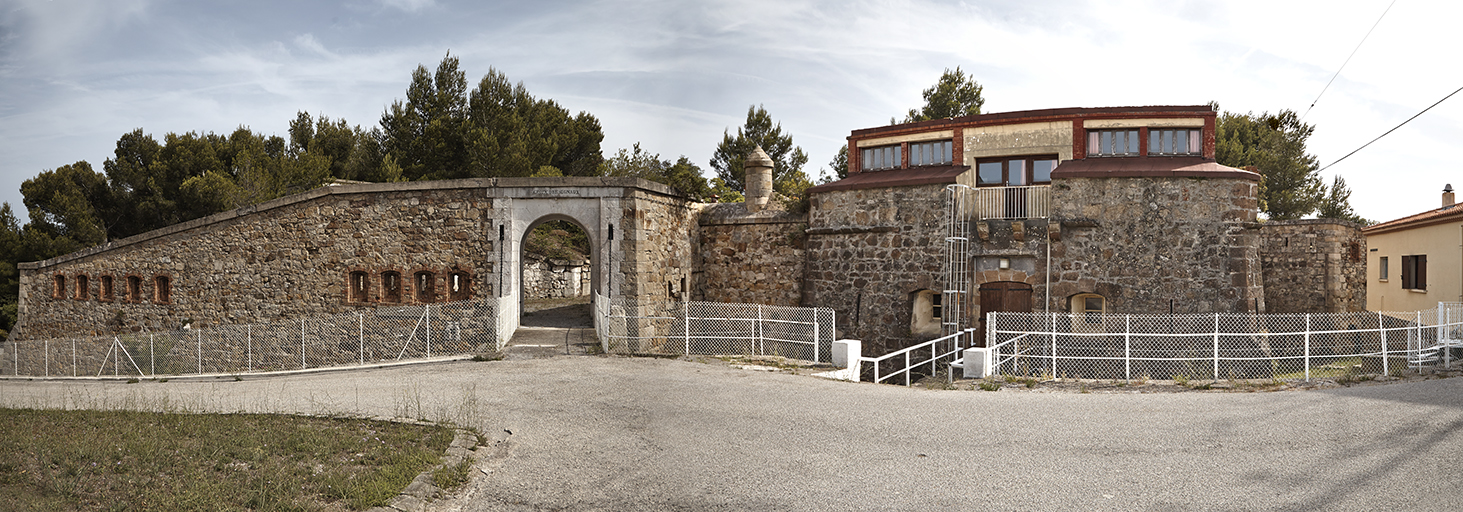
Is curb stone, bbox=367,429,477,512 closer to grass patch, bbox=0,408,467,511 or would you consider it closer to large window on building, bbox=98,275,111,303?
grass patch, bbox=0,408,467,511

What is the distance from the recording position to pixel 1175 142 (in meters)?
15.9

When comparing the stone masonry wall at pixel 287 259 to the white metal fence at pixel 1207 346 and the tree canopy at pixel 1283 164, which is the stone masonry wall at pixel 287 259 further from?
the tree canopy at pixel 1283 164

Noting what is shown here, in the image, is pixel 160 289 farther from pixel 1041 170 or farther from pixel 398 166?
pixel 1041 170

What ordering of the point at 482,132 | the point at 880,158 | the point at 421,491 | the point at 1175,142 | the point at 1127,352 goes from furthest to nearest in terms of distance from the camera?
the point at 482,132 → the point at 880,158 → the point at 1175,142 → the point at 1127,352 → the point at 421,491

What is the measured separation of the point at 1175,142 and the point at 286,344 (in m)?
18.6

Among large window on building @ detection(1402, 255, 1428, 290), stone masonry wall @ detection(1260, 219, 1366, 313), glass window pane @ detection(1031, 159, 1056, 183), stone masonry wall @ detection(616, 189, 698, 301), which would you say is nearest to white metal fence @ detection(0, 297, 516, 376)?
stone masonry wall @ detection(616, 189, 698, 301)

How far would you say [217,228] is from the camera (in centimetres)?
1738

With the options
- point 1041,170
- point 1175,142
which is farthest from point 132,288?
point 1175,142

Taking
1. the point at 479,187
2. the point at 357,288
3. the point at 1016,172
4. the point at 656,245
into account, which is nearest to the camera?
the point at 479,187

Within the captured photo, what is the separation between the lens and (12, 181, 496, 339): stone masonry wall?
15.4 metres

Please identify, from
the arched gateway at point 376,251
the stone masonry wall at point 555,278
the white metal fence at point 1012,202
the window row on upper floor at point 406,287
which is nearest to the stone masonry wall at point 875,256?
the white metal fence at point 1012,202

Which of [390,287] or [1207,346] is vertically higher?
[390,287]

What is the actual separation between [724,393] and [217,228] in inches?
554

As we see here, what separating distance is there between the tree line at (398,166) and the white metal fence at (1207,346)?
440 inches
